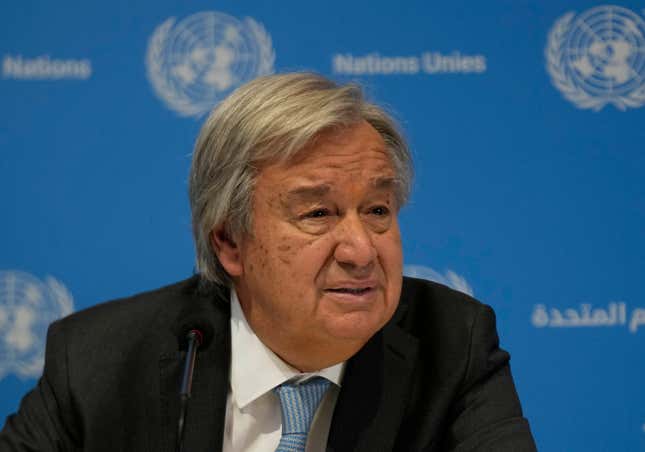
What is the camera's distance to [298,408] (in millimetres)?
1946

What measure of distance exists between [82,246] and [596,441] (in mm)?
1956

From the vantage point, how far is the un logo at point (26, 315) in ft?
9.45

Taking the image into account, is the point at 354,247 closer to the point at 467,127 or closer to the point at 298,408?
the point at 298,408

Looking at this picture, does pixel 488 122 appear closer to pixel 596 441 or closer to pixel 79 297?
pixel 596 441

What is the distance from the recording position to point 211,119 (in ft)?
6.42

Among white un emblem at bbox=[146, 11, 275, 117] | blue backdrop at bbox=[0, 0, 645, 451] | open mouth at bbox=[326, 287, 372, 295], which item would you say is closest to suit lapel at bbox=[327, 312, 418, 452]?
open mouth at bbox=[326, 287, 372, 295]

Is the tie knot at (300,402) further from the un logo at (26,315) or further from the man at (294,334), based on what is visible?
the un logo at (26,315)

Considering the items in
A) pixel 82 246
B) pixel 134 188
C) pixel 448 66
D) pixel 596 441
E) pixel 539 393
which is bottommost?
pixel 596 441

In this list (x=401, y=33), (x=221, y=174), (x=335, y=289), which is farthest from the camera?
(x=401, y=33)

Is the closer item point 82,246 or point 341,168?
point 341,168

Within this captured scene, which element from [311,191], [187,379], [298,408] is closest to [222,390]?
[298,408]

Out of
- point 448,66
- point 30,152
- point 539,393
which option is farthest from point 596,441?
point 30,152

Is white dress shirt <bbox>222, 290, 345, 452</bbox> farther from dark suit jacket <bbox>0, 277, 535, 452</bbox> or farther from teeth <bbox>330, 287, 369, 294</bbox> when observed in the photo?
teeth <bbox>330, 287, 369, 294</bbox>

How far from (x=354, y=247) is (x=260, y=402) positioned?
509 millimetres
